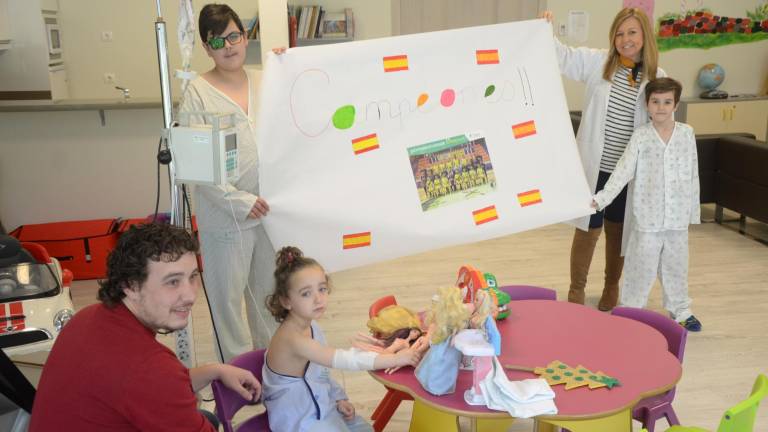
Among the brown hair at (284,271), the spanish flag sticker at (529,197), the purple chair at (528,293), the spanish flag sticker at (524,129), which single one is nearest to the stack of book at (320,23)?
the spanish flag sticker at (524,129)

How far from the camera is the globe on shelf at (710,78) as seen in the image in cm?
729

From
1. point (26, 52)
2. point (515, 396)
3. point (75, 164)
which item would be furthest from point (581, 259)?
point (26, 52)

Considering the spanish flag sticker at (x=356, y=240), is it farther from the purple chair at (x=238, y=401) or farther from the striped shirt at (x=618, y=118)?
the striped shirt at (x=618, y=118)

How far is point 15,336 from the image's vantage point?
295 centimetres

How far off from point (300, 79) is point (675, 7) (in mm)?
5565

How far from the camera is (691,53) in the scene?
739 cm

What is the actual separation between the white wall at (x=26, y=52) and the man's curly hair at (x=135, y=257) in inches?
181

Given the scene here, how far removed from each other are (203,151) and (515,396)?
1.18 metres

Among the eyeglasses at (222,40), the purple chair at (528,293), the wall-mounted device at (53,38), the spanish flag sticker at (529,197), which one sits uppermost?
the wall-mounted device at (53,38)

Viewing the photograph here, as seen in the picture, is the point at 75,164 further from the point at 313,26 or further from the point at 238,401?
the point at 238,401

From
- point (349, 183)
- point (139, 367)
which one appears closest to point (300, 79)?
point (349, 183)

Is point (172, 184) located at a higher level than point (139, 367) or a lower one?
higher

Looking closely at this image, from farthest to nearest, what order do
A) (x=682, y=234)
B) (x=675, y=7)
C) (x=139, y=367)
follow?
(x=675, y=7), (x=682, y=234), (x=139, y=367)

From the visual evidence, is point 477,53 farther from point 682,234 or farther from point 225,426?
point 225,426
